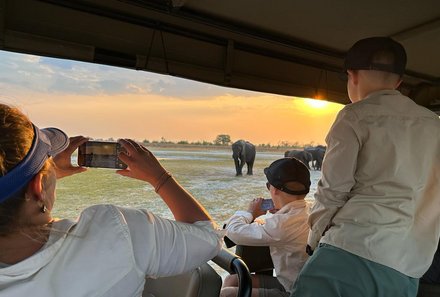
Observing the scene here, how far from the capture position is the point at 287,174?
198cm

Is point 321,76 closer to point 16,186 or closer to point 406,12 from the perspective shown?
point 406,12

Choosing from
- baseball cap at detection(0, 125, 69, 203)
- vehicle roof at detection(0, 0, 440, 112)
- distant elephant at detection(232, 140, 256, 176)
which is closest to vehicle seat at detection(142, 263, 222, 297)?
baseball cap at detection(0, 125, 69, 203)

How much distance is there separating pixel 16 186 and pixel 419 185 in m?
1.35

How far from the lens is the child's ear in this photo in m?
0.72

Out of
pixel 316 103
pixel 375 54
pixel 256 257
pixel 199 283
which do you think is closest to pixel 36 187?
pixel 199 283

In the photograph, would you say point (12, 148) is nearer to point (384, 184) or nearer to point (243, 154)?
point (384, 184)

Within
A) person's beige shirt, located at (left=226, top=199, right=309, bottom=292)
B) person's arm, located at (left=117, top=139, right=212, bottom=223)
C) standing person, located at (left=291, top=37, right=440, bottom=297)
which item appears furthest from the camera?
person's beige shirt, located at (left=226, top=199, right=309, bottom=292)

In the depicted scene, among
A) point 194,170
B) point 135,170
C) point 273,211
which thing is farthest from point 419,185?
point 194,170

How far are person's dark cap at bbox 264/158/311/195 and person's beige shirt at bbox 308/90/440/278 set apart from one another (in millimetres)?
480

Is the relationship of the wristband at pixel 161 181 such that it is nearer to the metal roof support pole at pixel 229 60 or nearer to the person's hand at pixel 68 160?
the person's hand at pixel 68 160

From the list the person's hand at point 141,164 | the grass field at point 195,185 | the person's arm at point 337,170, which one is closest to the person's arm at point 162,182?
the person's hand at point 141,164

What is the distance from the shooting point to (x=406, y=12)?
210cm

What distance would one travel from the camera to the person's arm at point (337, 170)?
1.43 m

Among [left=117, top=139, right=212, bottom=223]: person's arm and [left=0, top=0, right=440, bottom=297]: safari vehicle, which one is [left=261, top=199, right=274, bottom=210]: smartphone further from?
[left=117, top=139, right=212, bottom=223]: person's arm
